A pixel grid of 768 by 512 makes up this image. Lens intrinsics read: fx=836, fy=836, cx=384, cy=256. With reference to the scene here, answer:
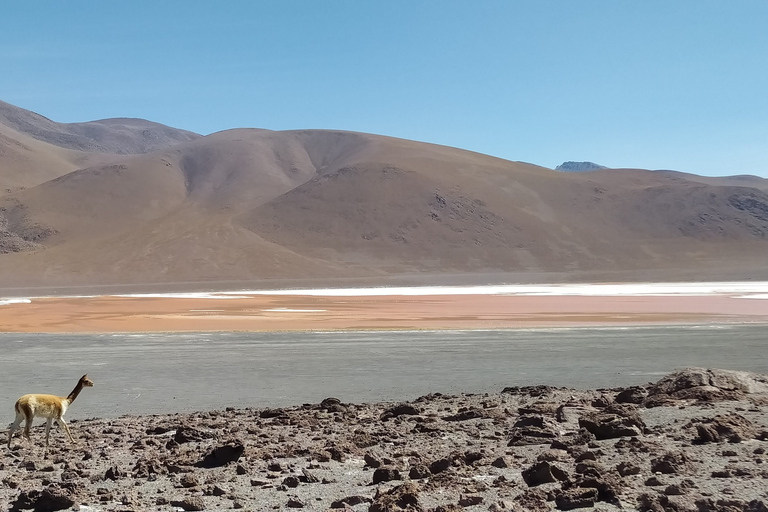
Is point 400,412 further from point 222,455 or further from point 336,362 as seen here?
point 336,362

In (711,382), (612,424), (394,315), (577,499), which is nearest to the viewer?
(577,499)

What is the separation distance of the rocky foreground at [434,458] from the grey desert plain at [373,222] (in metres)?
79.8

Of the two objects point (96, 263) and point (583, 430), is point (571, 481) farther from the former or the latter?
point (96, 263)

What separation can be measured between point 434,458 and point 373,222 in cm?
11043

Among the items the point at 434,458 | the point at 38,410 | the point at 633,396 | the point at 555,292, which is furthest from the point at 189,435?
the point at 555,292

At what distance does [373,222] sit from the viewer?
388 feet

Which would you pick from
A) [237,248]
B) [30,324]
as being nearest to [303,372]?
[30,324]

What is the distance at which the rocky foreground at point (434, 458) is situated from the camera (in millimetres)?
6508

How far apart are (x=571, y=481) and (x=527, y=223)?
115934 millimetres

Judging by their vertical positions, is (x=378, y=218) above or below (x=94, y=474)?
above

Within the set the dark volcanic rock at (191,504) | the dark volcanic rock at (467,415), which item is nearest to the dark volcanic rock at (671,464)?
the dark volcanic rock at (467,415)

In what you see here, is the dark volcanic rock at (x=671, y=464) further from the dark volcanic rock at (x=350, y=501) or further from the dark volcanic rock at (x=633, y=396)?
the dark volcanic rock at (x=633, y=396)

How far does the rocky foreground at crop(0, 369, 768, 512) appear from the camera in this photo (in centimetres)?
651

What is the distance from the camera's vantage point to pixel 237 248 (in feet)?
348
